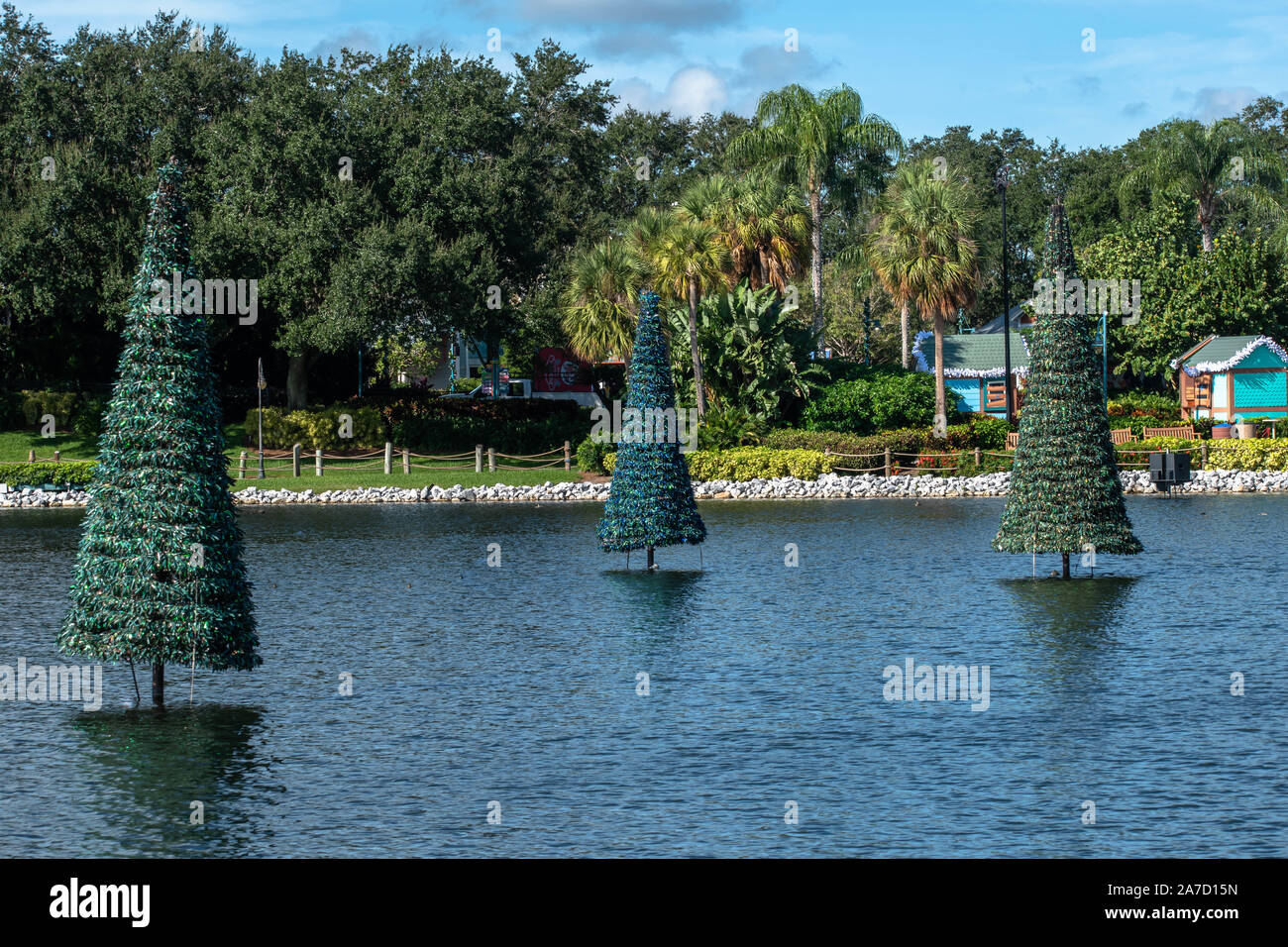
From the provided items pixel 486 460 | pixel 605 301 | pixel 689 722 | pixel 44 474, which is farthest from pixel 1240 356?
pixel 689 722

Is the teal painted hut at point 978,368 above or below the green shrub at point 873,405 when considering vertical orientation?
above

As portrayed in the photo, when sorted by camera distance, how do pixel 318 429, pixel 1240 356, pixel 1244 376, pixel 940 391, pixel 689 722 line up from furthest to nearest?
pixel 1244 376 → pixel 1240 356 → pixel 318 429 → pixel 940 391 → pixel 689 722

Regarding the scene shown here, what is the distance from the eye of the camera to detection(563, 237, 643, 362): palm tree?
2157 inches

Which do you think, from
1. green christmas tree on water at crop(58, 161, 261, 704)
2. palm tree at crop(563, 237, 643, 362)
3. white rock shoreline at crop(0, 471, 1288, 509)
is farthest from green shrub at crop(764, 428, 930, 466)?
green christmas tree on water at crop(58, 161, 261, 704)

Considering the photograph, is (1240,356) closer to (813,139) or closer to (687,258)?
(813,139)

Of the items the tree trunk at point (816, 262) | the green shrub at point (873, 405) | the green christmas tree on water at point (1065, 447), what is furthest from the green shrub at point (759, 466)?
the green christmas tree on water at point (1065, 447)

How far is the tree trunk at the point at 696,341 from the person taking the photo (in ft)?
170

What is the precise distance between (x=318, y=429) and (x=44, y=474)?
36.5 ft

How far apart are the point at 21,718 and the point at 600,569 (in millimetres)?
14332

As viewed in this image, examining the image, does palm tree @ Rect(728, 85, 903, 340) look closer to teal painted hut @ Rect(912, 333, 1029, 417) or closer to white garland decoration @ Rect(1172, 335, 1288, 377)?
teal painted hut @ Rect(912, 333, 1029, 417)

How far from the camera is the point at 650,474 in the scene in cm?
2861

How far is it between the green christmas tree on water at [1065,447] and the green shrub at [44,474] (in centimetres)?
3332

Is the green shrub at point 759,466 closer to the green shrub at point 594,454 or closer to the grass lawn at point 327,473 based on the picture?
the green shrub at point 594,454
